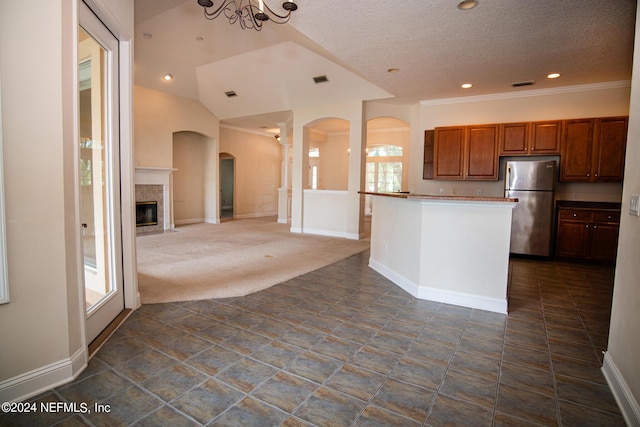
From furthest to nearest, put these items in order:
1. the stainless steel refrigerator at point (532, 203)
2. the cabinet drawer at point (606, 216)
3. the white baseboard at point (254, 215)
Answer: the white baseboard at point (254, 215), the stainless steel refrigerator at point (532, 203), the cabinet drawer at point (606, 216)

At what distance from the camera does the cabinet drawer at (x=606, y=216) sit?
4.89 meters

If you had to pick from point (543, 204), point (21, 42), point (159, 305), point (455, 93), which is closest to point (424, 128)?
point (455, 93)

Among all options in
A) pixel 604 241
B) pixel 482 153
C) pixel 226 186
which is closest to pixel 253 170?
pixel 226 186

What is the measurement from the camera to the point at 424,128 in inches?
253

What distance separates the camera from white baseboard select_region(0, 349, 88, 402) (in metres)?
1.66

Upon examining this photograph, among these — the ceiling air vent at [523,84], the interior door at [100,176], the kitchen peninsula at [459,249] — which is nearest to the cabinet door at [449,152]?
the ceiling air vent at [523,84]

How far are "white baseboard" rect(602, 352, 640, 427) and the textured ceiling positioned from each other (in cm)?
288

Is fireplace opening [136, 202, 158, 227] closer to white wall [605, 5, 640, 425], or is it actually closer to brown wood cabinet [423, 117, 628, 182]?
brown wood cabinet [423, 117, 628, 182]

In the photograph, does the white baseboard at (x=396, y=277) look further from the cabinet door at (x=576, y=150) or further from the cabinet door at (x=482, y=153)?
the cabinet door at (x=576, y=150)

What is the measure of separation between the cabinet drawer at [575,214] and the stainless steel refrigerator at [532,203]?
0.17 m

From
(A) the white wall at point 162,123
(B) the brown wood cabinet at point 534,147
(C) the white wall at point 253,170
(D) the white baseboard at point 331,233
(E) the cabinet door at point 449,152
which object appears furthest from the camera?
(C) the white wall at point 253,170

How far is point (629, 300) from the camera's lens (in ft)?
5.96

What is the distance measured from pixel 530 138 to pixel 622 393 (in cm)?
471

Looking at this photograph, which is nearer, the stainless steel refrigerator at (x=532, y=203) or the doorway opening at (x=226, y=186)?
the stainless steel refrigerator at (x=532, y=203)
